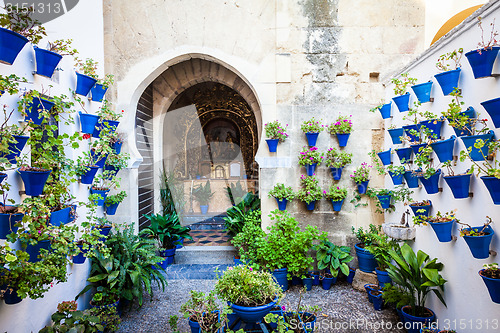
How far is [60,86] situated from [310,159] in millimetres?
3392

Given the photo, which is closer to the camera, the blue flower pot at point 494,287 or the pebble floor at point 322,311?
the blue flower pot at point 494,287

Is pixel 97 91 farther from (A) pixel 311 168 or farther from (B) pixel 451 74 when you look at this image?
(B) pixel 451 74

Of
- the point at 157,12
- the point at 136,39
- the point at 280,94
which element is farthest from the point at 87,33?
the point at 280,94

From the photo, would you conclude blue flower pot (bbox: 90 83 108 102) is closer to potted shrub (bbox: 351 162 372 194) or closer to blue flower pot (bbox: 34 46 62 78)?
blue flower pot (bbox: 34 46 62 78)

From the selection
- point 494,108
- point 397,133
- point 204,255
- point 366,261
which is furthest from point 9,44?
point 366,261

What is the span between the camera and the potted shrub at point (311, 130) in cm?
466

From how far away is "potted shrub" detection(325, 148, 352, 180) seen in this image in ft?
15.5

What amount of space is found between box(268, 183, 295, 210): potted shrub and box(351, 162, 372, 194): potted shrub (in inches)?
39.9

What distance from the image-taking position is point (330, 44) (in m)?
4.73

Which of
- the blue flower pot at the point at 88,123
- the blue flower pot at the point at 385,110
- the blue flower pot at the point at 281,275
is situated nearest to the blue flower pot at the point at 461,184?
the blue flower pot at the point at 385,110

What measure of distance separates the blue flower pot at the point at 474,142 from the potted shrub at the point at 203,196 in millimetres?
7171

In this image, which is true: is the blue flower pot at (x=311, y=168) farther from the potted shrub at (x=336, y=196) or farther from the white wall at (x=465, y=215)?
the white wall at (x=465, y=215)

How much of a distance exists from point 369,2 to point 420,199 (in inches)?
122

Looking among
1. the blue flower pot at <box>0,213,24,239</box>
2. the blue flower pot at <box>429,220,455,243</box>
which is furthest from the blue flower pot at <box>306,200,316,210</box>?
the blue flower pot at <box>0,213,24,239</box>
